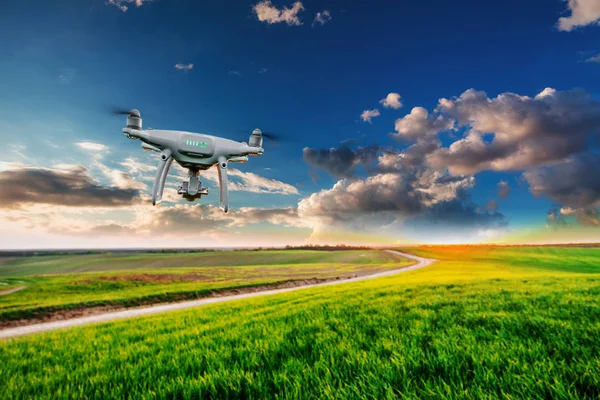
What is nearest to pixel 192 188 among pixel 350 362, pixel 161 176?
pixel 161 176

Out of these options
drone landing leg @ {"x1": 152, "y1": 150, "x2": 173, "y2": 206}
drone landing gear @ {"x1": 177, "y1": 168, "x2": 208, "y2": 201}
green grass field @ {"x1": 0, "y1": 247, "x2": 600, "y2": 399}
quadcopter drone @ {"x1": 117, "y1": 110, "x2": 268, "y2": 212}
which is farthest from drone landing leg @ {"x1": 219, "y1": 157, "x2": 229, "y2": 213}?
green grass field @ {"x1": 0, "y1": 247, "x2": 600, "y2": 399}

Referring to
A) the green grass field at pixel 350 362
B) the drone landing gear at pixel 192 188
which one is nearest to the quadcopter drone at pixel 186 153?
the drone landing gear at pixel 192 188

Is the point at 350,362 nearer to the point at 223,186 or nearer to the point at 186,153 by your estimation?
the point at 223,186

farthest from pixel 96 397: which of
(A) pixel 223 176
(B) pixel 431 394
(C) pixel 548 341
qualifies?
(C) pixel 548 341

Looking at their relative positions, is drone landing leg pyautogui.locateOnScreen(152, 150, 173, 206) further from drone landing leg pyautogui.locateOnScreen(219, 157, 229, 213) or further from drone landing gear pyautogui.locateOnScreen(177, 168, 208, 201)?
drone landing leg pyautogui.locateOnScreen(219, 157, 229, 213)

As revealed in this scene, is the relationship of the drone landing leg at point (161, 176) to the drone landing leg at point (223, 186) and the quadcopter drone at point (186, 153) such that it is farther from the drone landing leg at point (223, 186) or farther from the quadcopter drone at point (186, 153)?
the drone landing leg at point (223, 186)

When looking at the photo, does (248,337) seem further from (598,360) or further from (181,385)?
(598,360)
